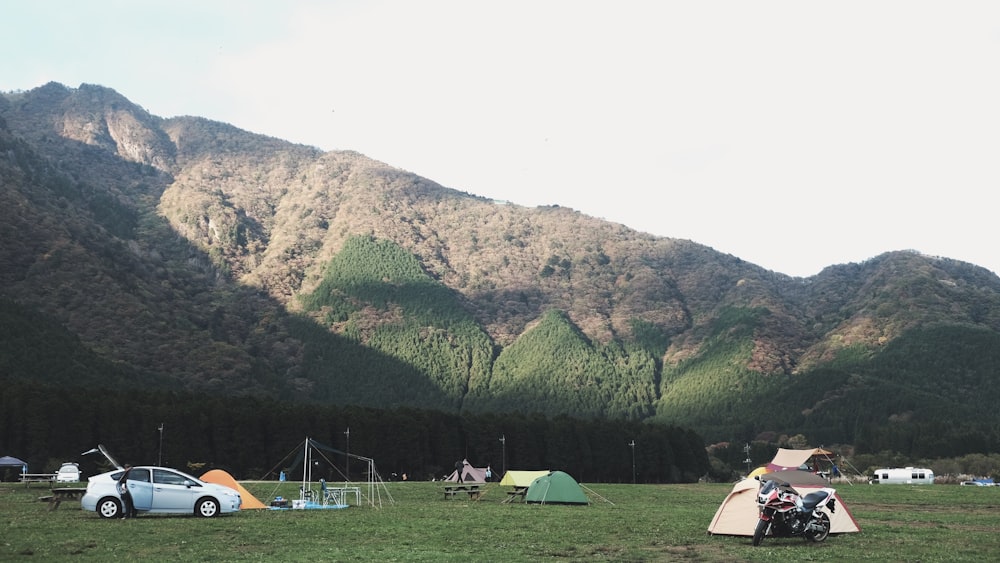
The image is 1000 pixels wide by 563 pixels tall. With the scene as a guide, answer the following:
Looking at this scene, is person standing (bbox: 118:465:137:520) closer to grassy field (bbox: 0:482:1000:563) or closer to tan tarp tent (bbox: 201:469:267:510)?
grassy field (bbox: 0:482:1000:563)

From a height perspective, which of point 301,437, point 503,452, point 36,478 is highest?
point 301,437

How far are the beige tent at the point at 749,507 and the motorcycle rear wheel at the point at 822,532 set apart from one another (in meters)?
1.41

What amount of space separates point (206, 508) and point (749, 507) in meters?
18.8

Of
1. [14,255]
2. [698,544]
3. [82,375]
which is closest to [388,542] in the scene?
[698,544]

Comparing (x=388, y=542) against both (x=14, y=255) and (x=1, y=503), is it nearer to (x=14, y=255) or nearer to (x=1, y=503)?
(x=1, y=503)

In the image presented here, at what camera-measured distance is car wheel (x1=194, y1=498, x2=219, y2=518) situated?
3372 cm

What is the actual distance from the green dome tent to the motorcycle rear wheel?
23178mm

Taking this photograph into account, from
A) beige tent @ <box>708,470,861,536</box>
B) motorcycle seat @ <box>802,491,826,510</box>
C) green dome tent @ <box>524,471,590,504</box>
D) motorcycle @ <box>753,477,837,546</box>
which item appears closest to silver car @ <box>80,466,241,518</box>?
beige tent @ <box>708,470,861,536</box>

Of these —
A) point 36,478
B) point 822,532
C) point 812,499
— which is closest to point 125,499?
point 812,499

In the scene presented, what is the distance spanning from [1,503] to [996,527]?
37671mm

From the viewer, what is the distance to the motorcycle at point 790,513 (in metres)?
25.4

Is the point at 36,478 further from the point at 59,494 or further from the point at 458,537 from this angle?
the point at 458,537

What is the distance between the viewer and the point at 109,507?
32.4m

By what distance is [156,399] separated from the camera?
332 ft
